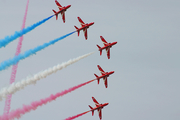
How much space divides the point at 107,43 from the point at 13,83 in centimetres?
2207

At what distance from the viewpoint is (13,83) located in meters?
77.4

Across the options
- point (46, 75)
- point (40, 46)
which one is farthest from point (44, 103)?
point (40, 46)

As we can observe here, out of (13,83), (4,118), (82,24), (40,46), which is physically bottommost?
(4,118)

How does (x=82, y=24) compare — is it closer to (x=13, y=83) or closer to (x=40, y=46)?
(x=40, y=46)

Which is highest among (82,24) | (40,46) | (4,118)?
(82,24)

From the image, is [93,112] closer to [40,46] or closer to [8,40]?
→ [40,46]

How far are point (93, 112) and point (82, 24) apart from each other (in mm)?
18402

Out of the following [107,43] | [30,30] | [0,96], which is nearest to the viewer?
[0,96]

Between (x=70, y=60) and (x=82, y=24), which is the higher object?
(x=82, y=24)

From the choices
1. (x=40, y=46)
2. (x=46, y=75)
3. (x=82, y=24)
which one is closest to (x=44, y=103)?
(x=46, y=75)

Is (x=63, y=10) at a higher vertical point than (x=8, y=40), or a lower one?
higher

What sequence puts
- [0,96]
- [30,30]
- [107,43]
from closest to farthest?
[0,96] < [30,30] < [107,43]

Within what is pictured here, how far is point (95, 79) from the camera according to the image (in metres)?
83.2

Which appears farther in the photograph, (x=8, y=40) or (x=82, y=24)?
(x=82, y=24)
